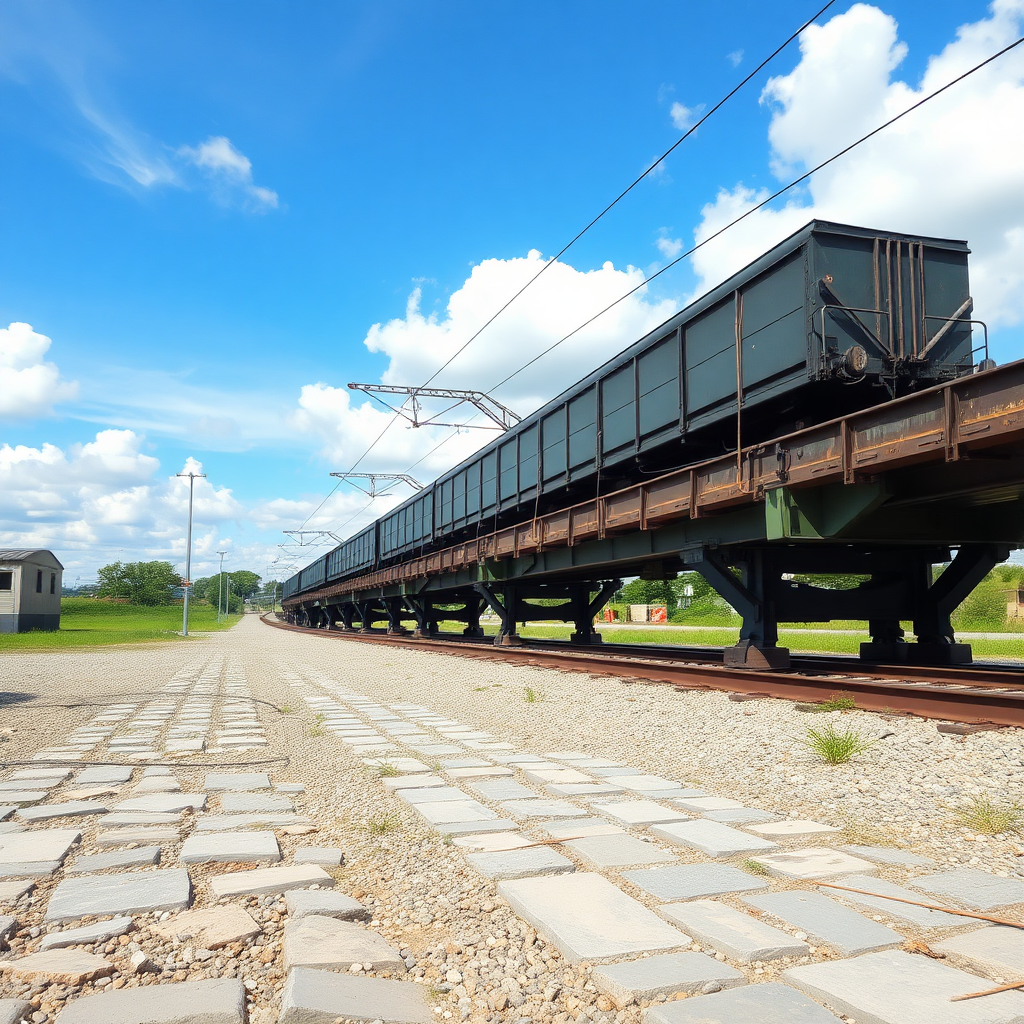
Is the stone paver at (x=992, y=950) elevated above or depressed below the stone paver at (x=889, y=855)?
above

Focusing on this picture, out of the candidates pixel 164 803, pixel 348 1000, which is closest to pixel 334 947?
pixel 348 1000

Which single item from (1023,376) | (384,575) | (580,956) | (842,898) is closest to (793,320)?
(1023,376)

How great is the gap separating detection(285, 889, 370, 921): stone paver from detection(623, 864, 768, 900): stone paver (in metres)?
1.09

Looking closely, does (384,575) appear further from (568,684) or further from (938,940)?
(938,940)

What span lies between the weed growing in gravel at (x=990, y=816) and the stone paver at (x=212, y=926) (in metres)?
3.42

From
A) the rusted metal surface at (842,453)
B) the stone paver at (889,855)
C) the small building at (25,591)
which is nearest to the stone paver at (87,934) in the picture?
the stone paver at (889,855)

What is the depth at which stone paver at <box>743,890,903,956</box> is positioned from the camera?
245 cm

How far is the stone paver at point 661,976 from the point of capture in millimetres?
2180

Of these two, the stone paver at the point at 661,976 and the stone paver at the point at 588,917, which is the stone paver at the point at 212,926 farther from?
the stone paver at the point at 661,976

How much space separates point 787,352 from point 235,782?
7562 millimetres

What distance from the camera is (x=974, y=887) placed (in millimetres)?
3018

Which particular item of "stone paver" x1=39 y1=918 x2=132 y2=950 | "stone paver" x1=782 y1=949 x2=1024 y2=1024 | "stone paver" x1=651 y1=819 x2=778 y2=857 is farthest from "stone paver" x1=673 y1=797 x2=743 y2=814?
"stone paver" x1=39 y1=918 x2=132 y2=950

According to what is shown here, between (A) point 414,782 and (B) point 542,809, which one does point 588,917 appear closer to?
(B) point 542,809

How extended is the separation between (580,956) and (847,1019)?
2.53 feet
